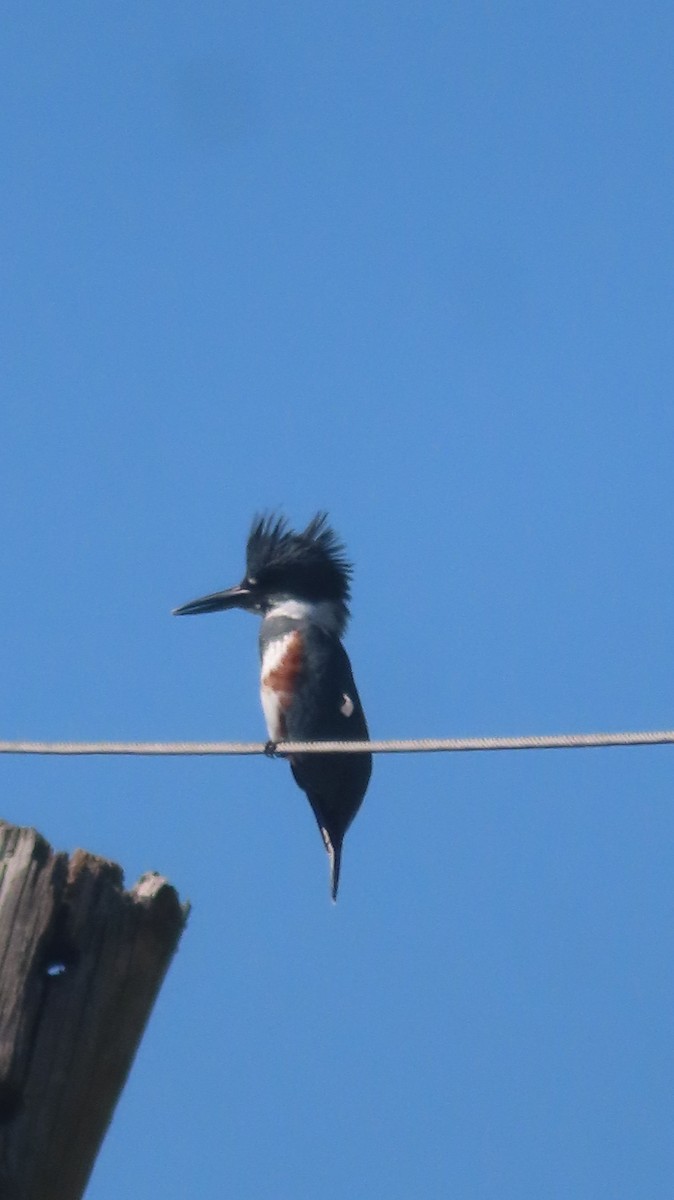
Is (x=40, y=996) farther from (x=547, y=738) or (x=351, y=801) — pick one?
(x=351, y=801)

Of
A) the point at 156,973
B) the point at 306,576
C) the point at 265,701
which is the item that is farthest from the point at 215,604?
the point at 156,973

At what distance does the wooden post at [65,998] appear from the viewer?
2117mm

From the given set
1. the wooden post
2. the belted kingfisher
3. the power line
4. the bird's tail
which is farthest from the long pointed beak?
the wooden post

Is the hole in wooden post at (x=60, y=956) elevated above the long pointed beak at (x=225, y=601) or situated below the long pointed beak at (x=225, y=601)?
below

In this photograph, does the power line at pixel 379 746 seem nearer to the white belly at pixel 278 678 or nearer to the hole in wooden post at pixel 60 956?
the hole in wooden post at pixel 60 956

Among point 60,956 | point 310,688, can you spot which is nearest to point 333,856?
point 310,688

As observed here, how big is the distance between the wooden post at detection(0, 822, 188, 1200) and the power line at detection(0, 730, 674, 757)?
80 centimetres

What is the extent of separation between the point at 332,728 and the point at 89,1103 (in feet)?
12.1

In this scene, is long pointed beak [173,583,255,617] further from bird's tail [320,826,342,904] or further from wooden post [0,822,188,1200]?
wooden post [0,822,188,1200]

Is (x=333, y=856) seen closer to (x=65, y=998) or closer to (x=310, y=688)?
(x=310, y=688)

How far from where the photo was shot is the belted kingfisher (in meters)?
5.84

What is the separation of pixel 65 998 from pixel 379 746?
110 centimetres

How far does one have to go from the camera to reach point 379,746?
3133 millimetres

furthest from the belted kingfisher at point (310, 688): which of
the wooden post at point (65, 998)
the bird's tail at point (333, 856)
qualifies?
the wooden post at point (65, 998)
